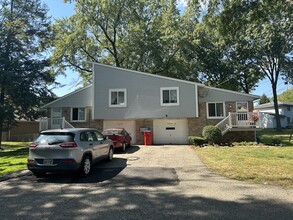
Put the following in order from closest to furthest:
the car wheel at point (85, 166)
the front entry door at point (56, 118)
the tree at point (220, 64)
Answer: the car wheel at point (85, 166) → the front entry door at point (56, 118) → the tree at point (220, 64)

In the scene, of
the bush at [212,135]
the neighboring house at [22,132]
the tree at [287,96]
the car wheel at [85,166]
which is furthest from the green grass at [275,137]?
the tree at [287,96]

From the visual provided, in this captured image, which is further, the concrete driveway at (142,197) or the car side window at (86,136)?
the car side window at (86,136)

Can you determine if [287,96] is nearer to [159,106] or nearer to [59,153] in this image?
[159,106]

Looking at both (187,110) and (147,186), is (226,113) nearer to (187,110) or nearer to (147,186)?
(187,110)

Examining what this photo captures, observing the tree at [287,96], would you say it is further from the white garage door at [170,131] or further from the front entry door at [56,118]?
the front entry door at [56,118]

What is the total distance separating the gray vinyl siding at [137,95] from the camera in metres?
22.1

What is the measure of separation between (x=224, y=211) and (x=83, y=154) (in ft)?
16.9

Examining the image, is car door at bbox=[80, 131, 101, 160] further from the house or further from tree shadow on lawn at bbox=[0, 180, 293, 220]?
the house

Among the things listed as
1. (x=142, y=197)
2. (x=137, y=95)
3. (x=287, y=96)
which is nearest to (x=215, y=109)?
(x=137, y=95)

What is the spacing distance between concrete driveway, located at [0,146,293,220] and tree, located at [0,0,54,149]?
16310mm

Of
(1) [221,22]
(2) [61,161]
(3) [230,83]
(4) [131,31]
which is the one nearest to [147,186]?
(2) [61,161]

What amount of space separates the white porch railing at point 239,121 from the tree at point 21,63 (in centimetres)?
1671

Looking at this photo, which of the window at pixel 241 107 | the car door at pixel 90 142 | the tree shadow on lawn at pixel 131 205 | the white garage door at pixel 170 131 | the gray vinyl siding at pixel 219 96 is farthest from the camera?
the white garage door at pixel 170 131

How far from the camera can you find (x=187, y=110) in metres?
22.0
